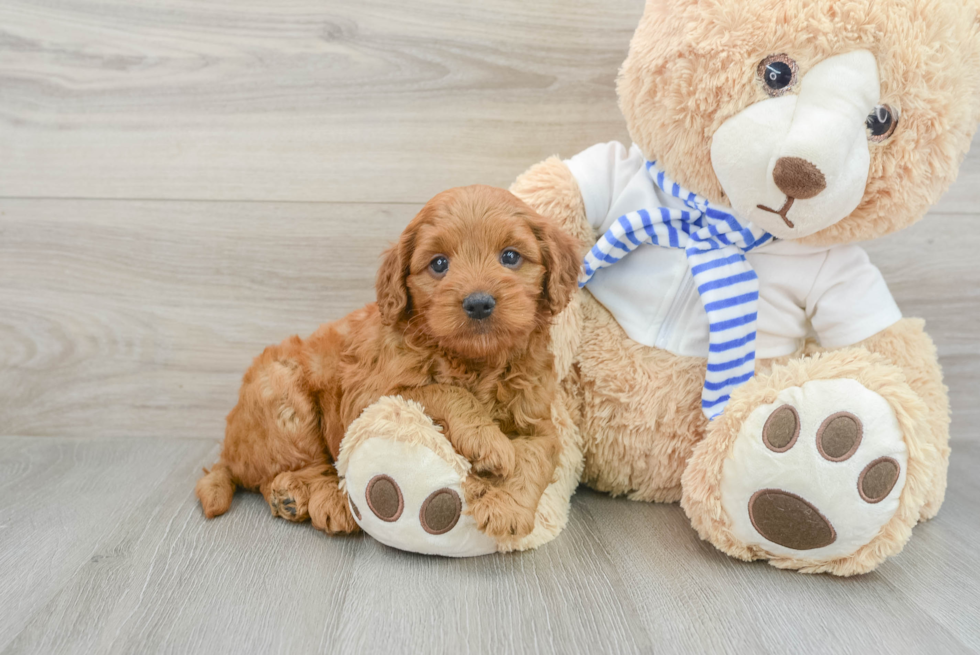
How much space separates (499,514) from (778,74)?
2.91ft

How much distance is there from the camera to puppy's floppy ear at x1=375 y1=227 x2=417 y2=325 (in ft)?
3.97

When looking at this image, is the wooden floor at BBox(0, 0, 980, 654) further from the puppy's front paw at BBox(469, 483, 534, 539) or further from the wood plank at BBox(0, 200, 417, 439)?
the puppy's front paw at BBox(469, 483, 534, 539)

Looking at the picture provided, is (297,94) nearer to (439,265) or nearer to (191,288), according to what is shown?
(191,288)

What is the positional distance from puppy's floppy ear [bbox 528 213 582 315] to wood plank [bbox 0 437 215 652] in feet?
3.07

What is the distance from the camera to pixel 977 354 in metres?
1.90

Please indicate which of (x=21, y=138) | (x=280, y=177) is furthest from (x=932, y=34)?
(x=21, y=138)

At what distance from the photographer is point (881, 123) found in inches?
47.1

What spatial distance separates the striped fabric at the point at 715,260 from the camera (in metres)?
1.32

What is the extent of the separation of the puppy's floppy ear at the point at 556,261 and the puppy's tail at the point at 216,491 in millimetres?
808

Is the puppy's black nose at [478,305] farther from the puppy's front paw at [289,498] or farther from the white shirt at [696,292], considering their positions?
the puppy's front paw at [289,498]

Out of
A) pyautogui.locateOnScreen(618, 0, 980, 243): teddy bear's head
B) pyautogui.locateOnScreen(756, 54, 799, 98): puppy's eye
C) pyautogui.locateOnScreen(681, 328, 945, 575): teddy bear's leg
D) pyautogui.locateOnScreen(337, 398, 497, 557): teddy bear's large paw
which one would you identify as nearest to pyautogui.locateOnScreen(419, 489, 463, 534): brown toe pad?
pyautogui.locateOnScreen(337, 398, 497, 557): teddy bear's large paw

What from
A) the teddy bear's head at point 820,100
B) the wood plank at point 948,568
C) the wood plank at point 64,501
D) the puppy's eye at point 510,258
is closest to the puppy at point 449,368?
the puppy's eye at point 510,258

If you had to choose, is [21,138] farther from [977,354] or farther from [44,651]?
[977,354]

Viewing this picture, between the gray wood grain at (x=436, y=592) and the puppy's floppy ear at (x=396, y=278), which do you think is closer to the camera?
the gray wood grain at (x=436, y=592)
